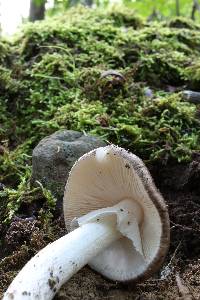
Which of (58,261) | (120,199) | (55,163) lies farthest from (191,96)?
(58,261)

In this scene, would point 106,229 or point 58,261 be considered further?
point 106,229

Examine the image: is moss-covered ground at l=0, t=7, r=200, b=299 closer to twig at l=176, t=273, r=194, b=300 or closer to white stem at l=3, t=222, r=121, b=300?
white stem at l=3, t=222, r=121, b=300

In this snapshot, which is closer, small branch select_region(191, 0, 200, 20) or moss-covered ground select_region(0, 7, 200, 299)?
moss-covered ground select_region(0, 7, 200, 299)

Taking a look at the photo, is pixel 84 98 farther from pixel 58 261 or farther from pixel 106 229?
pixel 58 261

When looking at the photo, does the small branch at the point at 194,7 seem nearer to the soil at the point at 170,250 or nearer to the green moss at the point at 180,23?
the green moss at the point at 180,23

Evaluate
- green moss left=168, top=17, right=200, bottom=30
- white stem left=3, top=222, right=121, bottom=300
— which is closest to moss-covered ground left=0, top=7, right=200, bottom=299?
green moss left=168, top=17, right=200, bottom=30

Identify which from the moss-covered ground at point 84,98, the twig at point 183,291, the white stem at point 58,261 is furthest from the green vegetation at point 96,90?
the twig at point 183,291
